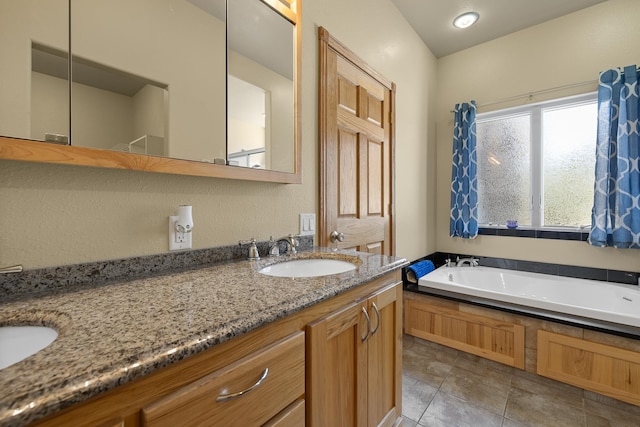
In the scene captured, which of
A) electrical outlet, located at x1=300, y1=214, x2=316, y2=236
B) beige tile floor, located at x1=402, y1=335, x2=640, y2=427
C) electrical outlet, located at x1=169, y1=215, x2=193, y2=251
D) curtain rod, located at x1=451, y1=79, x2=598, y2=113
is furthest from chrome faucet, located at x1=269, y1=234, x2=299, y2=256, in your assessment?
curtain rod, located at x1=451, y1=79, x2=598, y2=113

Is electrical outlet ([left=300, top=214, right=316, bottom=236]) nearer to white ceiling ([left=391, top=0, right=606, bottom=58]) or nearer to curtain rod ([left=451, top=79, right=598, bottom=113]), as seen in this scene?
white ceiling ([left=391, top=0, right=606, bottom=58])

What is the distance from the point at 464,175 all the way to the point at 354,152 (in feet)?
4.97

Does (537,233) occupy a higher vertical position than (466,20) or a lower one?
lower

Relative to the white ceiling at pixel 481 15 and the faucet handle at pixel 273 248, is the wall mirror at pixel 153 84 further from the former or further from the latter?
the white ceiling at pixel 481 15

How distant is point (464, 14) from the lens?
2383mm

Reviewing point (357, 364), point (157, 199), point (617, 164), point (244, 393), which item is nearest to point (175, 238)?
point (157, 199)

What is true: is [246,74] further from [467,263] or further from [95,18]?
[467,263]

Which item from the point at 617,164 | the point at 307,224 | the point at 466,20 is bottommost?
the point at 307,224

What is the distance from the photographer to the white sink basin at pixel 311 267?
1250 millimetres

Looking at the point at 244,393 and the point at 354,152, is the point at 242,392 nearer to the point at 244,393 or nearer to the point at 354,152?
the point at 244,393

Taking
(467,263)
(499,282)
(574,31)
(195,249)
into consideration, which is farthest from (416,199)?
(195,249)

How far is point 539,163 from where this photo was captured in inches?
102

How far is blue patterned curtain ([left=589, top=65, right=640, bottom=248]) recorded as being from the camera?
207 centimetres

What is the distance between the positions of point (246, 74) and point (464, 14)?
2.21 m
